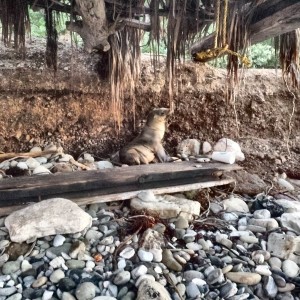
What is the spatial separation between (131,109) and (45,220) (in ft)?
7.20

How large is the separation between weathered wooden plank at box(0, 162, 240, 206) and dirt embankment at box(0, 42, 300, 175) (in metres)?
0.97

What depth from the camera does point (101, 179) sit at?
121 inches

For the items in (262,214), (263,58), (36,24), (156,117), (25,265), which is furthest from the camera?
(263,58)

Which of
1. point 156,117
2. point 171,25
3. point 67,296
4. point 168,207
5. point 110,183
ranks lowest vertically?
point 67,296

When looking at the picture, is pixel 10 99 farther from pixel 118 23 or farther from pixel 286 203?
pixel 286 203

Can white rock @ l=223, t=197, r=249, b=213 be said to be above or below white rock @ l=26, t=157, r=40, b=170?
below

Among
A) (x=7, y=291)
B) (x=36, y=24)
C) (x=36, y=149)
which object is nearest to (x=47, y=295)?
(x=7, y=291)

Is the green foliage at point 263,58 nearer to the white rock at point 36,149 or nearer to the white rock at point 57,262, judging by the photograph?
the white rock at point 36,149

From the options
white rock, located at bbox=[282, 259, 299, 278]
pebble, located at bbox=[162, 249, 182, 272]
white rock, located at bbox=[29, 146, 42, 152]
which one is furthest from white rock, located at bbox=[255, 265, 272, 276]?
white rock, located at bbox=[29, 146, 42, 152]

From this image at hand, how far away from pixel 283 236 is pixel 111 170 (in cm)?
154

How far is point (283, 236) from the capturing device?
2.76m

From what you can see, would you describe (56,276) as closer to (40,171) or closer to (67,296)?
(67,296)

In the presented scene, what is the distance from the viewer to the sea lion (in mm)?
3777

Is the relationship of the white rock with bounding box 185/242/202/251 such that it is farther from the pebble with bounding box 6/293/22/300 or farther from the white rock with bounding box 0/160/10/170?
the white rock with bounding box 0/160/10/170
